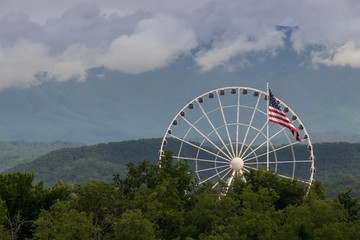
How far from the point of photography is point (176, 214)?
46.8 meters

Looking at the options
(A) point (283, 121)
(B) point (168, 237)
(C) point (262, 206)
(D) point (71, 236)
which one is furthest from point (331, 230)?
(A) point (283, 121)

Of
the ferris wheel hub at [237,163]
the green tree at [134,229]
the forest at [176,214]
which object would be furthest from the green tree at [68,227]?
the ferris wheel hub at [237,163]

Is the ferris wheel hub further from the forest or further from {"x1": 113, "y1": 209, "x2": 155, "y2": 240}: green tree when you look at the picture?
{"x1": 113, "y1": 209, "x2": 155, "y2": 240}: green tree

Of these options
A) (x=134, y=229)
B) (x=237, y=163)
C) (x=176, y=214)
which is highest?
(x=237, y=163)

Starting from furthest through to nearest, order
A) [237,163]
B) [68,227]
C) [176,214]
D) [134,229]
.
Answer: [237,163], [176,214], [68,227], [134,229]

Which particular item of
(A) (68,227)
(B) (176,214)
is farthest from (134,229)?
(B) (176,214)

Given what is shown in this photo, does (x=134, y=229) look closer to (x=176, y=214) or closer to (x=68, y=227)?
(x=68, y=227)

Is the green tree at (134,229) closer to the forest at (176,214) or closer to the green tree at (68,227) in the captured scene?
the forest at (176,214)

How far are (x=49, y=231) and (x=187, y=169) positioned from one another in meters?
16.9

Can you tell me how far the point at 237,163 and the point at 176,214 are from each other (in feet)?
76.9

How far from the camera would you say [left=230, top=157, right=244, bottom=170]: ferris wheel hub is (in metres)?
69.0

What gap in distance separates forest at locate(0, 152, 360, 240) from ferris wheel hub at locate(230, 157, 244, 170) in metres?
8.67

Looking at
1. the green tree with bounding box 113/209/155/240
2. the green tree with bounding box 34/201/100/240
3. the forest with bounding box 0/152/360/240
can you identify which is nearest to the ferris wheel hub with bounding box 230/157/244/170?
the forest with bounding box 0/152/360/240

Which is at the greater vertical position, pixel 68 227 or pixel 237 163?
pixel 237 163
